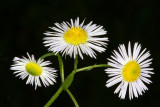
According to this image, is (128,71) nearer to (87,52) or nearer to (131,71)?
(131,71)

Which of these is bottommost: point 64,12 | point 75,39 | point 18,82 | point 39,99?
point 39,99

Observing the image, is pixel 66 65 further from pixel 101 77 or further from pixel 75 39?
pixel 75 39

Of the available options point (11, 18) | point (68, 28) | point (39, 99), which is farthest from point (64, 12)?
point (68, 28)

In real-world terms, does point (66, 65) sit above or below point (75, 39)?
below

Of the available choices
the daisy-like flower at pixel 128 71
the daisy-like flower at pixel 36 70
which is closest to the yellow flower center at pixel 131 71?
the daisy-like flower at pixel 128 71

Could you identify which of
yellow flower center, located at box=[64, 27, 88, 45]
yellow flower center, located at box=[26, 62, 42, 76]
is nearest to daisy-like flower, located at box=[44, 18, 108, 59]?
yellow flower center, located at box=[64, 27, 88, 45]

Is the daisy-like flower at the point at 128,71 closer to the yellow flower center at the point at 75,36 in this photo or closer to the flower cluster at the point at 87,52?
the flower cluster at the point at 87,52
